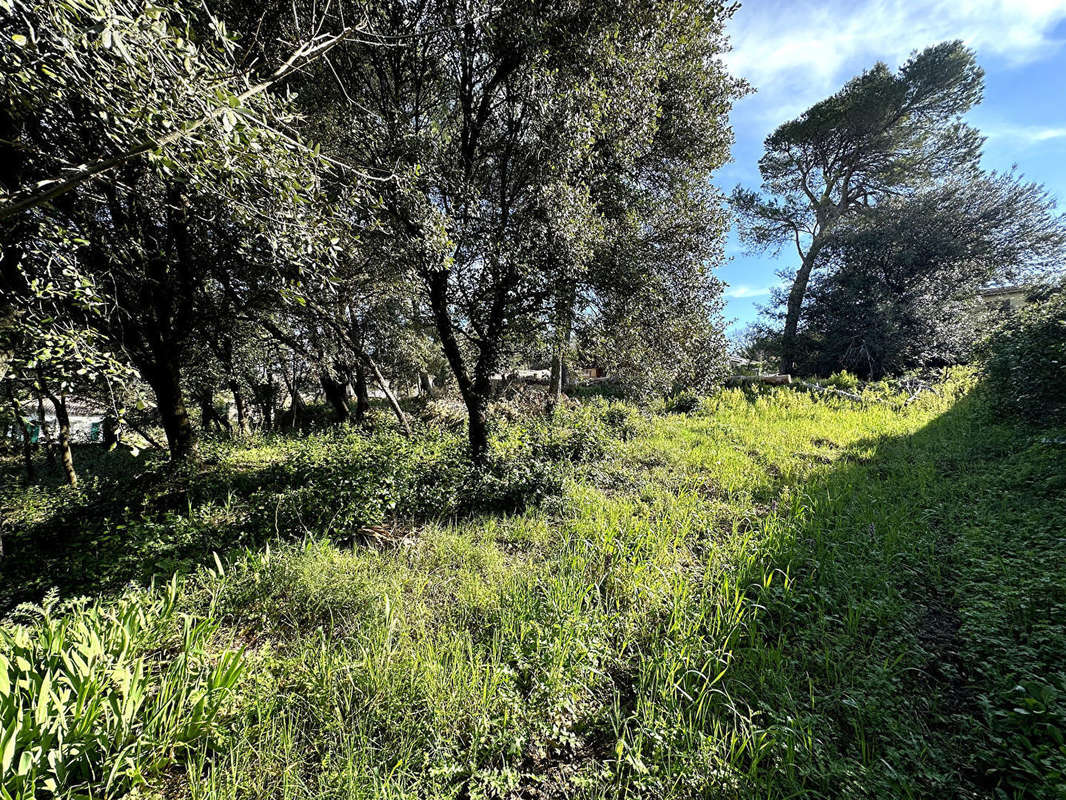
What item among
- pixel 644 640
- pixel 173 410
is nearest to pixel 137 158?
pixel 173 410

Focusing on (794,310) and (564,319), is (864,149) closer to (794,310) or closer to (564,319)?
(794,310)

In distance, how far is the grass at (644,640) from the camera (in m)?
1.76

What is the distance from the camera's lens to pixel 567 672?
7.48ft

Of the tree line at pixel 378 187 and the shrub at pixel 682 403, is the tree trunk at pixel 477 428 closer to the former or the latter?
the tree line at pixel 378 187

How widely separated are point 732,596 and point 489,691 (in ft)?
6.62

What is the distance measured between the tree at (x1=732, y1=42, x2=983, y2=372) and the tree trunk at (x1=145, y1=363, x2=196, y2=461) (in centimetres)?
2082

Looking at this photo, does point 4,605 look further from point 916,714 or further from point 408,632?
point 916,714

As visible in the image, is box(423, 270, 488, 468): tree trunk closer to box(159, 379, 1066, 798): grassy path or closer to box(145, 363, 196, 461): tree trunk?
box(159, 379, 1066, 798): grassy path

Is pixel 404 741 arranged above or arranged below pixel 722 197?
below

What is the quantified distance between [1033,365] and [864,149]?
51.7ft

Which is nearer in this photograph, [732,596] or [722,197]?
[732,596]

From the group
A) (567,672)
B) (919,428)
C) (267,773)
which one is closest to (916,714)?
(567,672)

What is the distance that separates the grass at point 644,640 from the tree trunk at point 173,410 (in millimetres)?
2310

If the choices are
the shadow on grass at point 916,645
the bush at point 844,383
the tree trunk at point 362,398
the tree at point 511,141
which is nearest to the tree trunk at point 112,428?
the tree at point 511,141
